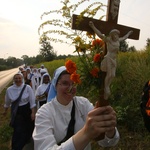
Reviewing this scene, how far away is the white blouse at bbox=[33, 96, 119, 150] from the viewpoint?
1.71 meters

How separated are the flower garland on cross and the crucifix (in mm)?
45

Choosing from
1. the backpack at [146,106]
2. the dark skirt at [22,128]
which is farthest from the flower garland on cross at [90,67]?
the dark skirt at [22,128]

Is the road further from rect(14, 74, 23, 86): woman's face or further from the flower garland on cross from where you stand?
the flower garland on cross

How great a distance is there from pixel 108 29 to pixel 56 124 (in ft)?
2.94

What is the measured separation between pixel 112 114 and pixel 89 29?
0.60m

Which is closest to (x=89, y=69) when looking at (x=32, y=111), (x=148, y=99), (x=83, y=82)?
(x=83, y=82)

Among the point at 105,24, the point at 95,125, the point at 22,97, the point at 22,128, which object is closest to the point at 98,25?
the point at 105,24

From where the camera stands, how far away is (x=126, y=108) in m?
6.00

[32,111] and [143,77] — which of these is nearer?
[32,111]

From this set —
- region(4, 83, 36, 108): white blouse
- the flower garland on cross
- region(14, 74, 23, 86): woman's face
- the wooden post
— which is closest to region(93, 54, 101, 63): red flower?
the flower garland on cross

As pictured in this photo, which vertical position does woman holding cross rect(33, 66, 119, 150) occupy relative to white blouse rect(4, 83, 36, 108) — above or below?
above

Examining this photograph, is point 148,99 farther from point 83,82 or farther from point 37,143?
point 37,143

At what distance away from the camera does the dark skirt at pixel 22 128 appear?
15.3 ft

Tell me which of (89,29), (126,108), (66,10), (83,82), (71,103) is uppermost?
(66,10)
